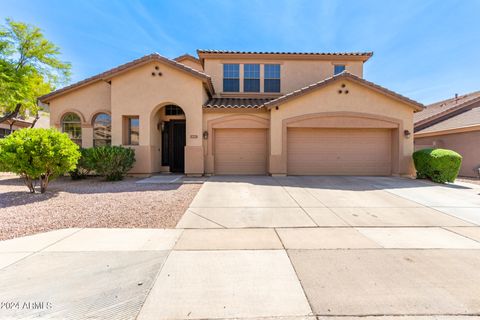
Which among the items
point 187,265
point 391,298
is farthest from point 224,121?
point 391,298

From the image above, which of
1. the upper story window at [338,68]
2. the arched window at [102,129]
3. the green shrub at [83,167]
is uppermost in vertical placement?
the upper story window at [338,68]

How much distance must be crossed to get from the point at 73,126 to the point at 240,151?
384 inches

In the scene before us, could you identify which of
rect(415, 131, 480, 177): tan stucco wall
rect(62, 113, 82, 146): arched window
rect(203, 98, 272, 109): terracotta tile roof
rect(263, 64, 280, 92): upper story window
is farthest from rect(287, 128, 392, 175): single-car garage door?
rect(62, 113, 82, 146): arched window

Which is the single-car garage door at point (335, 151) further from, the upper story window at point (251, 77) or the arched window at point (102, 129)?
the arched window at point (102, 129)

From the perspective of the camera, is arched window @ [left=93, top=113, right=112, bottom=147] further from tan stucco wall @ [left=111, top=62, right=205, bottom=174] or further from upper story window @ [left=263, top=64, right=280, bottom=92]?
upper story window @ [left=263, top=64, right=280, bottom=92]

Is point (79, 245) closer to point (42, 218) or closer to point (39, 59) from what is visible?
point (42, 218)

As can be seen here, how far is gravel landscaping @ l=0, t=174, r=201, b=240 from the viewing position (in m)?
5.00

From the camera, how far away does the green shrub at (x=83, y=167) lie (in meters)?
10.4

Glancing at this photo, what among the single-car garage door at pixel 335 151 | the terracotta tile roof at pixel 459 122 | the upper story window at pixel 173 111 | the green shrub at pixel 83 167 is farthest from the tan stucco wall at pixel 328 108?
the green shrub at pixel 83 167

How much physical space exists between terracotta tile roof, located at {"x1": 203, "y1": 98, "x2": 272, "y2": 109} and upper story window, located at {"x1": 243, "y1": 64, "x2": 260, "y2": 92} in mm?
904

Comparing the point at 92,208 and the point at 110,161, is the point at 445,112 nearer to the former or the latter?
the point at 110,161

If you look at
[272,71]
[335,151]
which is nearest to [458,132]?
[335,151]

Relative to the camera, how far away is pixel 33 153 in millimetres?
7160

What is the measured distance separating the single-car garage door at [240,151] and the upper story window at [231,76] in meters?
4.01
